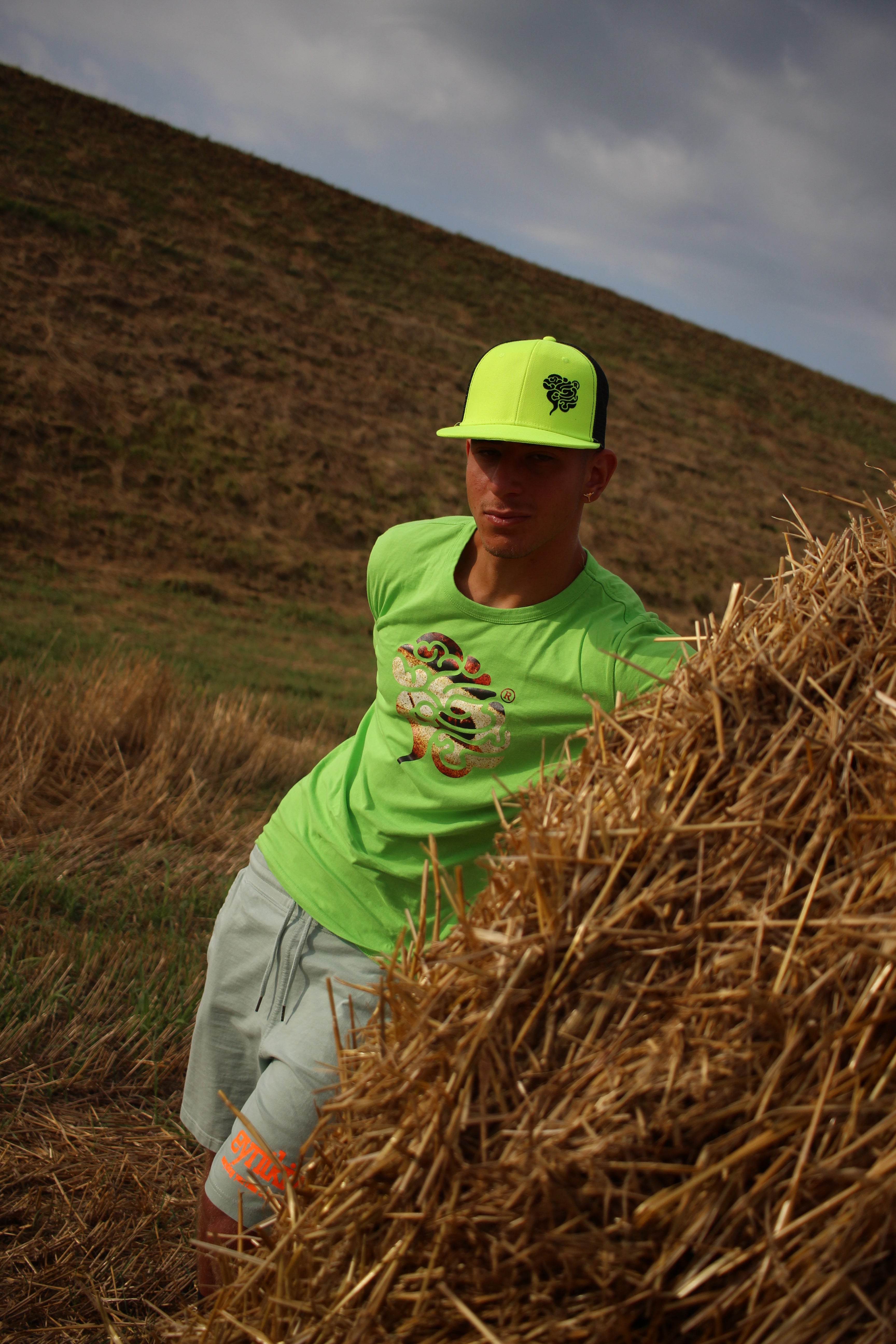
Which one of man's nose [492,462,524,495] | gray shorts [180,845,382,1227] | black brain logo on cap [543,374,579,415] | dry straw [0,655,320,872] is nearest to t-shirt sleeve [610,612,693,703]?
man's nose [492,462,524,495]

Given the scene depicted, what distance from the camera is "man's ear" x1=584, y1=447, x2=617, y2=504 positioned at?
246cm

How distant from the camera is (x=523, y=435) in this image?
220 centimetres

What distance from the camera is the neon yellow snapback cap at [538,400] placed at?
2.24m

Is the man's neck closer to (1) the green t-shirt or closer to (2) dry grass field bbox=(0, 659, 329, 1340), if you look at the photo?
(1) the green t-shirt

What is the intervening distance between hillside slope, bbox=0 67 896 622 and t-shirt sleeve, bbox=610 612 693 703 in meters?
15.7

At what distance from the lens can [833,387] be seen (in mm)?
43625

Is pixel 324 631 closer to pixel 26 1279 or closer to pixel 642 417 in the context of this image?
pixel 26 1279

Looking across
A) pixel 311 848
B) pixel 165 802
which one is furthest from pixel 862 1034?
pixel 165 802

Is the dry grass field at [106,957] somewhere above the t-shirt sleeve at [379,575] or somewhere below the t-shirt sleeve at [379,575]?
below

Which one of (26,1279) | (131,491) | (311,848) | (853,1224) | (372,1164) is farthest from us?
(131,491)

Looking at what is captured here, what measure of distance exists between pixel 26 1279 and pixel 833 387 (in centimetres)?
4704

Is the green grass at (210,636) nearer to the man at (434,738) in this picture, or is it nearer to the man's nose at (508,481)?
the man at (434,738)

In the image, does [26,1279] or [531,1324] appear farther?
[26,1279]

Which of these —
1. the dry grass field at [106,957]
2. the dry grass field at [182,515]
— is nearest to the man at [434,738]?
the dry grass field at [106,957]
